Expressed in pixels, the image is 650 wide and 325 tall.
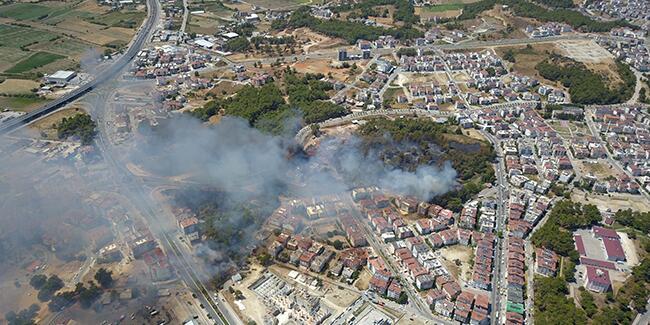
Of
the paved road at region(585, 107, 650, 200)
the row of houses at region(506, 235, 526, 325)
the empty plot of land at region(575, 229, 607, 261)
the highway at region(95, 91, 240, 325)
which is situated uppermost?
the highway at region(95, 91, 240, 325)

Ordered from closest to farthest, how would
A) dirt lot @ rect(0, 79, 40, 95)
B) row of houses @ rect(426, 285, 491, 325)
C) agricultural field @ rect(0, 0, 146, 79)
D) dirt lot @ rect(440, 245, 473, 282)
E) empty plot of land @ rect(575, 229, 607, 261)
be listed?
1. row of houses @ rect(426, 285, 491, 325)
2. dirt lot @ rect(440, 245, 473, 282)
3. empty plot of land @ rect(575, 229, 607, 261)
4. dirt lot @ rect(0, 79, 40, 95)
5. agricultural field @ rect(0, 0, 146, 79)

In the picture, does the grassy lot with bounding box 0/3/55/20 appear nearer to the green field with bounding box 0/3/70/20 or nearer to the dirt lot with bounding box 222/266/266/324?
the green field with bounding box 0/3/70/20

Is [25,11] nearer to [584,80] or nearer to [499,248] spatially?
[584,80]

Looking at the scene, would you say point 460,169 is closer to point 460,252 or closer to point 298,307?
point 460,252

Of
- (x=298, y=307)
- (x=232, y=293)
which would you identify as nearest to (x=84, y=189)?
(x=232, y=293)

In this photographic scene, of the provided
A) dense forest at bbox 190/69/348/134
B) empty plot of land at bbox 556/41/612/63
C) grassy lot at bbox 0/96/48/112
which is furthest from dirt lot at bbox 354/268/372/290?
empty plot of land at bbox 556/41/612/63

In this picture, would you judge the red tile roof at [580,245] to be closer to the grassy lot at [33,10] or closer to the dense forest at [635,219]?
the dense forest at [635,219]

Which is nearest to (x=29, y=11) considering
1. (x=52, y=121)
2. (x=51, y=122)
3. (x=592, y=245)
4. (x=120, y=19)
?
(x=120, y=19)

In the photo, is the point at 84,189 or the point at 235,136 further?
the point at 235,136
